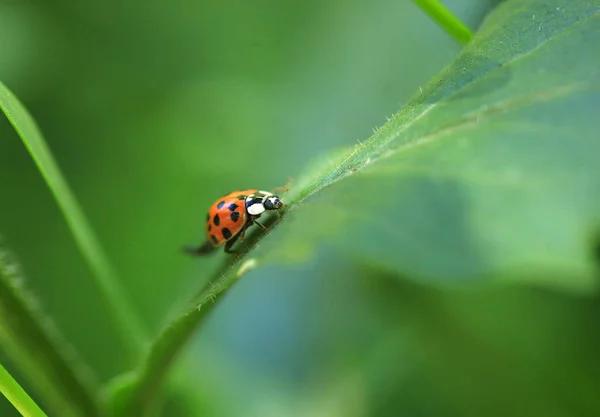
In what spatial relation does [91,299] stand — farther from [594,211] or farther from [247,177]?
[594,211]

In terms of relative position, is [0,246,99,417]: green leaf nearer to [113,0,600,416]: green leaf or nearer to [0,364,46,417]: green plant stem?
[0,364,46,417]: green plant stem

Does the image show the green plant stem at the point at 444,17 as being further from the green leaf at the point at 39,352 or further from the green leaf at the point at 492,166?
the green leaf at the point at 39,352

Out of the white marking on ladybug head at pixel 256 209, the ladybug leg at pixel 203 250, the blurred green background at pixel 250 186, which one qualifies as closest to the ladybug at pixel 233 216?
the white marking on ladybug head at pixel 256 209

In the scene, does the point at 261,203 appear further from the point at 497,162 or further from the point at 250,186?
the point at 250,186

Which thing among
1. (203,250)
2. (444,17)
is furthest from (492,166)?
(203,250)

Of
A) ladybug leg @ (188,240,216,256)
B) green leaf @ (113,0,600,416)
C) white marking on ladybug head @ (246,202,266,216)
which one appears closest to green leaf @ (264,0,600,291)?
green leaf @ (113,0,600,416)

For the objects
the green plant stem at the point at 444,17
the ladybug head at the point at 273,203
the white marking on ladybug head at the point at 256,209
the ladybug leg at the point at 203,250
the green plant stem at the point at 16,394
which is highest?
the green plant stem at the point at 444,17
